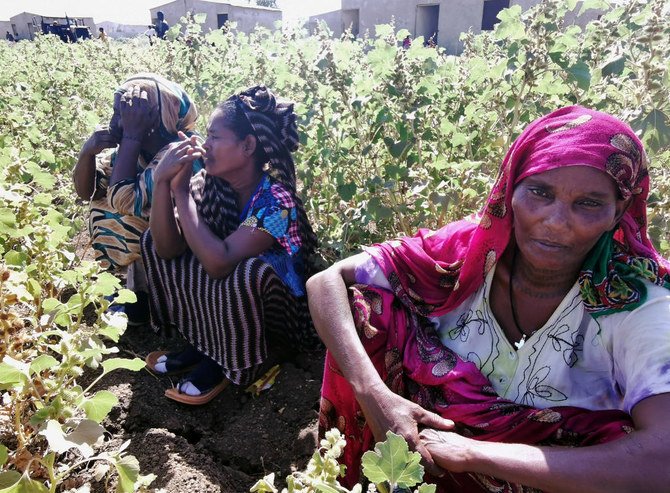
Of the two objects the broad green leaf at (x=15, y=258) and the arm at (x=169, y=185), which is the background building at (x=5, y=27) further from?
the broad green leaf at (x=15, y=258)

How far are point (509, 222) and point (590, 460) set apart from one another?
676 mm

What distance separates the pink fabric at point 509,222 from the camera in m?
1.42

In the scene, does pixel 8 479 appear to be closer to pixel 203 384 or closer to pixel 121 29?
pixel 203 384

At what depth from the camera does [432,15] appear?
19.8m

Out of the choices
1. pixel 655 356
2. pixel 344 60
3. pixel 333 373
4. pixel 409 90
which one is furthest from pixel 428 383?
pixel 344 60

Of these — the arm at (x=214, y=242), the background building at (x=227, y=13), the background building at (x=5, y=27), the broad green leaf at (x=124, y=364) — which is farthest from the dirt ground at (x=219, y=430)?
the background building at (x=5, y=27)

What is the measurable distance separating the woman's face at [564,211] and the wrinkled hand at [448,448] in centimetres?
54

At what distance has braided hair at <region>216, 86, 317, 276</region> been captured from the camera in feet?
8.46

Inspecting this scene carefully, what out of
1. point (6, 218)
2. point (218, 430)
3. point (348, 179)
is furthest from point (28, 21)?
point (6, 218)

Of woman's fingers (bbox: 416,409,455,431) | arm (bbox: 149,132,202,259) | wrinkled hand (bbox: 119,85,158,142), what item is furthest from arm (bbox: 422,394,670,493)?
wrinkled hand (bbox: 119,85,158,142)

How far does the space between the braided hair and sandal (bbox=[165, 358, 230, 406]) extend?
0.74 meters

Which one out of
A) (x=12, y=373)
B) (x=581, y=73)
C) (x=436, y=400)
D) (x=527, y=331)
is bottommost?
(x=436, y=400)

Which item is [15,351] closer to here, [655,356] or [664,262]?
[655,356]

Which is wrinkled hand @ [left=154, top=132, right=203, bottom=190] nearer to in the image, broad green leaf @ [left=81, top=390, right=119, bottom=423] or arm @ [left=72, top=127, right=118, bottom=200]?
arm @ [left=72, top=127, right=118, bottom=200]
